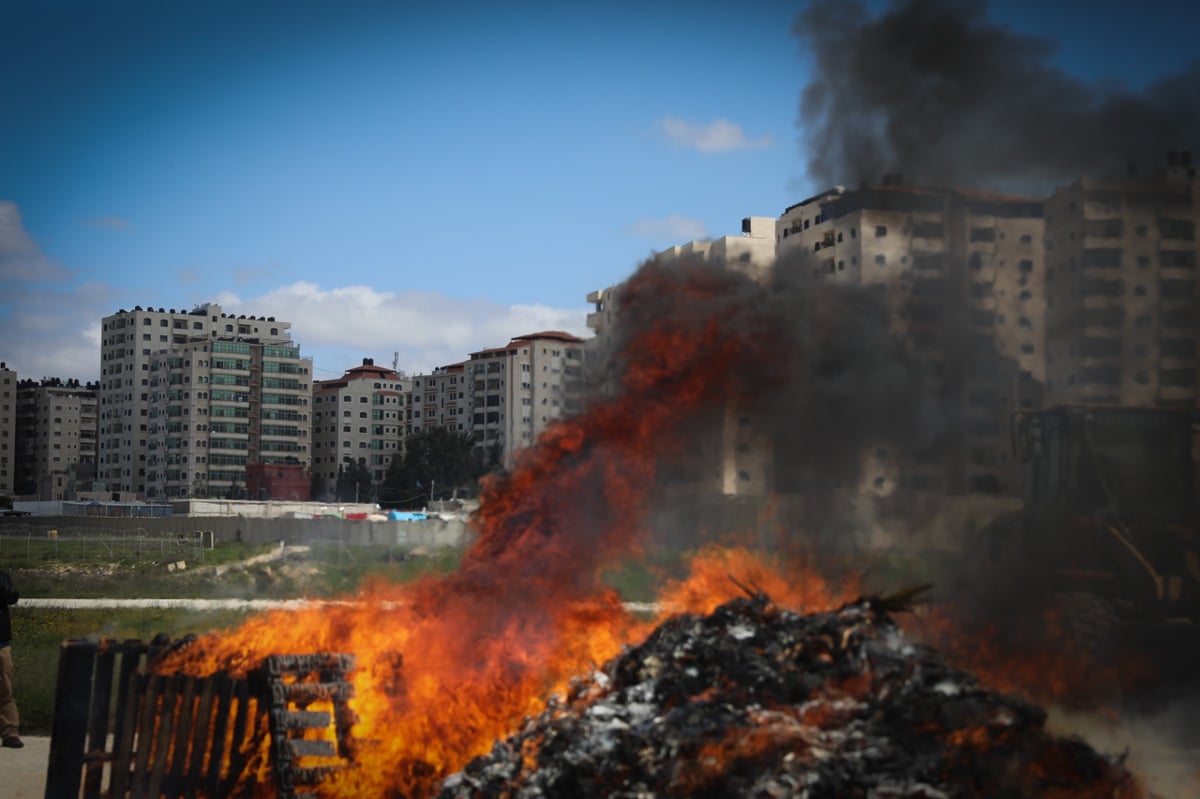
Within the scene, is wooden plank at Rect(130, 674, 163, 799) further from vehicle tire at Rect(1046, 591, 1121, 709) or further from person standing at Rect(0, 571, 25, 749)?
vehicle tire at Rect(1046, 591, 1121, 709)

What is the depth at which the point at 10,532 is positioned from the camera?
6512 cm

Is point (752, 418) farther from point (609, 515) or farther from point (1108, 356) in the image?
point (1108, 356)

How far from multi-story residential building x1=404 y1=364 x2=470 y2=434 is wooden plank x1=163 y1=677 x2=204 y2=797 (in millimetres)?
100294

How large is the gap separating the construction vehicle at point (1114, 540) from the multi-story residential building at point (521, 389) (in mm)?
6732

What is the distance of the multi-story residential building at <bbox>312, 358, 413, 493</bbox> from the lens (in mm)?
136375

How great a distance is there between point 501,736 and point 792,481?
688cm

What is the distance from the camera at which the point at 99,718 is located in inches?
478

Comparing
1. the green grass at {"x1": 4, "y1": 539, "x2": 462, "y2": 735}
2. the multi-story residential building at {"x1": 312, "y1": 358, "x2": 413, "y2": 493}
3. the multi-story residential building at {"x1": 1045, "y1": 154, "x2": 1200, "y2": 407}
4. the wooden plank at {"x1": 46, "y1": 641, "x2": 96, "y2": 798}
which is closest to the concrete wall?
the green grass at {"x1": 4, "y1": 539, "x2": 462, "y2": 735}

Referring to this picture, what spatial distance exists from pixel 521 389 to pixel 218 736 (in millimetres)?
49917

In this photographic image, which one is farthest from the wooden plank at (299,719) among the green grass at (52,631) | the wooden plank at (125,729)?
the green grass at (52,631)

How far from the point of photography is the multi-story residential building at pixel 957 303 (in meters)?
18.0

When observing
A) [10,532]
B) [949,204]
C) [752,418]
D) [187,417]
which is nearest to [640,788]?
[752,418]

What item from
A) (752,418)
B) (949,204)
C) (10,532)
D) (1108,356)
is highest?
(949,204)

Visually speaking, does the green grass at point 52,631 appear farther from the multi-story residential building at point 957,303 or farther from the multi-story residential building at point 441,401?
the multi-story residential building at point 441,401
